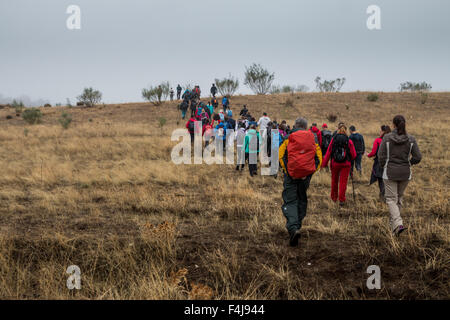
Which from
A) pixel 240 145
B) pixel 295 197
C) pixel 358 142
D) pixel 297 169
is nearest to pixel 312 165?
pixel 297 169

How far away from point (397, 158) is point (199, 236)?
11.3 feet

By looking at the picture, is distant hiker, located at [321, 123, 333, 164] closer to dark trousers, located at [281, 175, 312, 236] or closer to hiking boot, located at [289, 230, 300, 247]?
dark trousers, located at [281, 175, 312, 236]

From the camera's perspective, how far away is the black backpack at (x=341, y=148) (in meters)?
6.78

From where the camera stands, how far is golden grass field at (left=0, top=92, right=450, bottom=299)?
11.7 ft

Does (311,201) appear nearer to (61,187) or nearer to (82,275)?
(82,275)

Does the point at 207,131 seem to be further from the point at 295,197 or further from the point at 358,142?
the point at 295,197

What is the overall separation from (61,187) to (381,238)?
8.61 meters

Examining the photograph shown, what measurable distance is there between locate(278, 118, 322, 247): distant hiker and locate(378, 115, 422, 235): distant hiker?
3.49ft

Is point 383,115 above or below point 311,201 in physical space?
above

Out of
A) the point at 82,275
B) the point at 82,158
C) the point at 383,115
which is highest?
the point at 383,115

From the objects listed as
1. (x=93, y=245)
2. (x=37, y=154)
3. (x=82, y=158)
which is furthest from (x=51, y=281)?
(x=37, y=154)

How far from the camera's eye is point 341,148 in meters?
6.81

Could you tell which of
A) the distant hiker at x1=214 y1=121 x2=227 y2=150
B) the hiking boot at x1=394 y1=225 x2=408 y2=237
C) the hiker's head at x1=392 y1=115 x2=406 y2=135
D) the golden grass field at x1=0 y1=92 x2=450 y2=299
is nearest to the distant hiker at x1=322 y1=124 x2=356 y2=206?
the golden grass field at x1=0 y1=92 x2=450 y2=299
